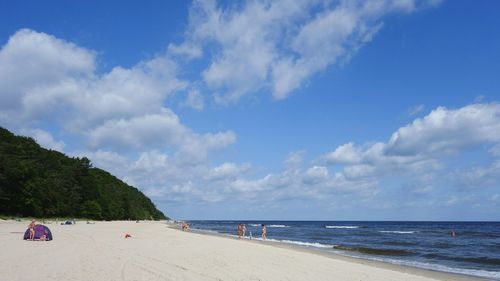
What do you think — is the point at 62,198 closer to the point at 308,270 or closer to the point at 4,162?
the point at 4,162

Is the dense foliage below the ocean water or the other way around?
the other way around

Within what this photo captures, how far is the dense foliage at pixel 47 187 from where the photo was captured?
6272 cm

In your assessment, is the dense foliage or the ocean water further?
the dense foliage

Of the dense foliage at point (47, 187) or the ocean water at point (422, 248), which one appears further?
the dense foliage at point (47, 187)

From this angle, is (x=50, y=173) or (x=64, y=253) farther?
(x=50, y=173)

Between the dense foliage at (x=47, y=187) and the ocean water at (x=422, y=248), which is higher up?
the dense foliage at (x=47, y=187)

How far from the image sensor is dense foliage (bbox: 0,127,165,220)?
62.7m

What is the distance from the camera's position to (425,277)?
55.1ft

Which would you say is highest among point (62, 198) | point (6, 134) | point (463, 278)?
point (6, 134)

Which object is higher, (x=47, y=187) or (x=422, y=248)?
(x=47, y=187)

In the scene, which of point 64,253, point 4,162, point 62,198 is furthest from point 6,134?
point 64,253

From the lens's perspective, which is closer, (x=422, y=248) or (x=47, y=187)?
(x=422, y=248)

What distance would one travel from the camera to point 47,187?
69.4 meters

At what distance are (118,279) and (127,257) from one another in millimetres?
5694
